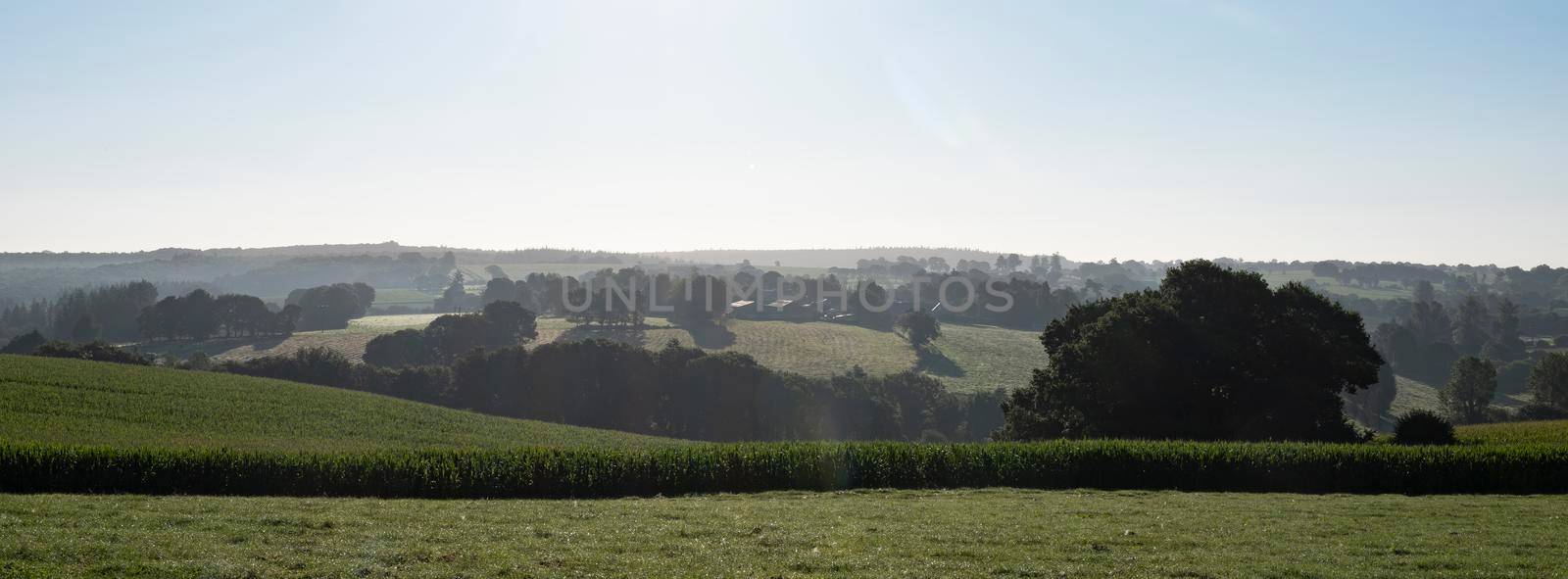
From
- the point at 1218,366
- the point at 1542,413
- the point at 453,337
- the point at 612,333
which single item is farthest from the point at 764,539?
the point at 612,333

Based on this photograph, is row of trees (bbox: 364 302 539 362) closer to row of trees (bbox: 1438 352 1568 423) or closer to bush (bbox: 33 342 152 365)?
bush (bbox: 33 342 152 365)

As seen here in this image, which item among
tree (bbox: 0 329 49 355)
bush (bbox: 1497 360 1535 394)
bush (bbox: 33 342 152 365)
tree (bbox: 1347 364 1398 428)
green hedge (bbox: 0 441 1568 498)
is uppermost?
green hedge (bbox: 0 441 1568 498)

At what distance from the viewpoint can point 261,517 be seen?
661 inches

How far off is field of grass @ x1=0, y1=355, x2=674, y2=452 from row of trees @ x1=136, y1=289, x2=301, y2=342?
65861 millimetres

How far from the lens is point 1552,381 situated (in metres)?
75.2

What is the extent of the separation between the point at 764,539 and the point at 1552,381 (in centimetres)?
8525

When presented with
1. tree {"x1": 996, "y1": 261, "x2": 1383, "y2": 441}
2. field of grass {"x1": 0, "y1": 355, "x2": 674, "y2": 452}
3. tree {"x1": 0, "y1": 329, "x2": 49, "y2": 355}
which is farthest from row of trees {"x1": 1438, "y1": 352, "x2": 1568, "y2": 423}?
tree {"x1": 0, "y1": 329, "x2": 49, "y2": 355}

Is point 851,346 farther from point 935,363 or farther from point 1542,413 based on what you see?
point 1542,413

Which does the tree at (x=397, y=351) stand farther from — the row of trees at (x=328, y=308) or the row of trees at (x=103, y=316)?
the row of trees at (x=103, y=316)

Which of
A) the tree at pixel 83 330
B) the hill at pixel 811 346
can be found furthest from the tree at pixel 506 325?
the tree at pixel 83 330

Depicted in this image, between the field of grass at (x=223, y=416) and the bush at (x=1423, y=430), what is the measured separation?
3373cm

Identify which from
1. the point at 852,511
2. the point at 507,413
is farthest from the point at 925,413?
the point at 852,511

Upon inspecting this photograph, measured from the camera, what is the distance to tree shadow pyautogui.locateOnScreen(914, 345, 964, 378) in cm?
10000

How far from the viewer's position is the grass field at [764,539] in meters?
13.3
